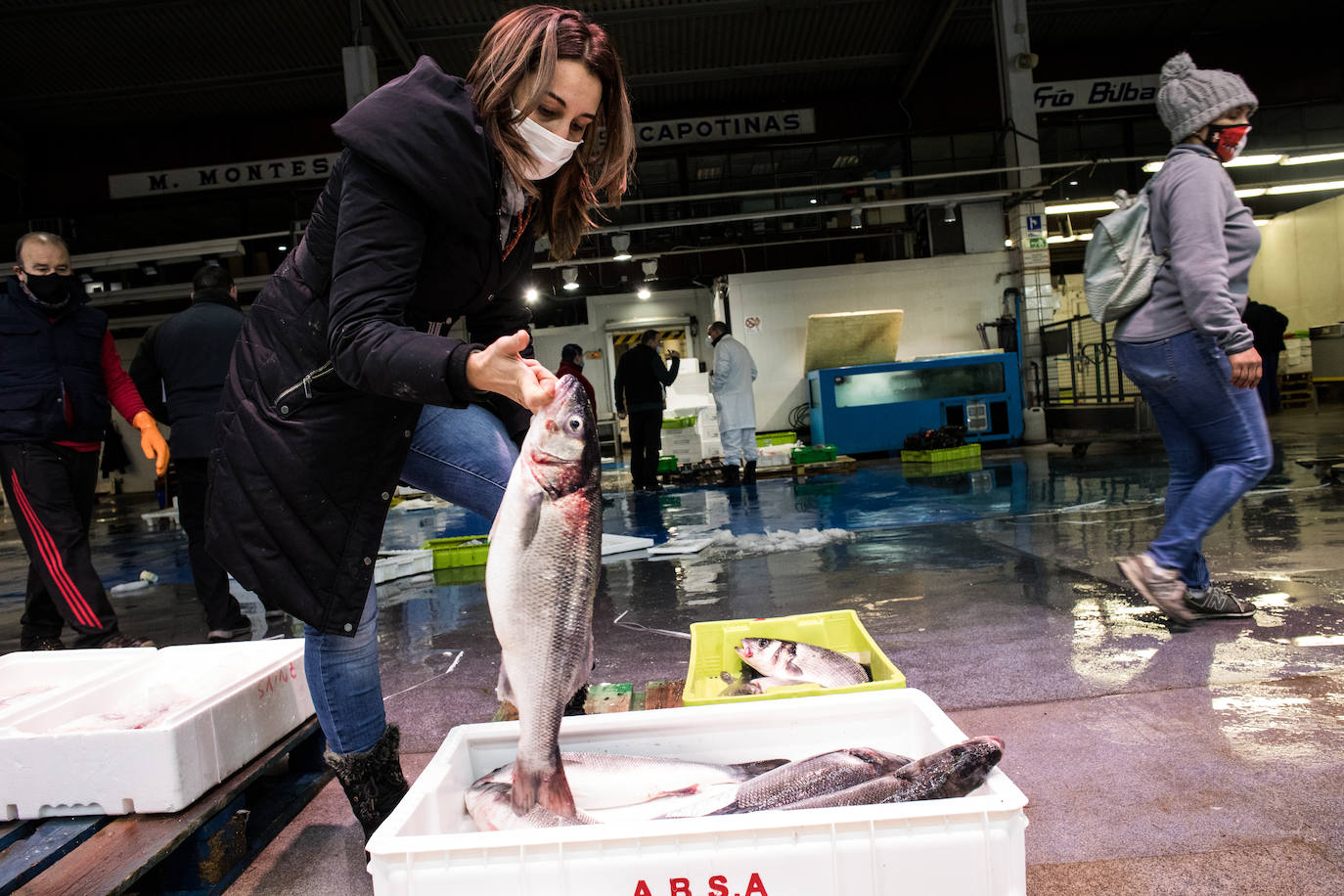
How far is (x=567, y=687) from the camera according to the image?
1.33 meters

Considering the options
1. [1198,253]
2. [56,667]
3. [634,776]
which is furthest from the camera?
[1198,253]

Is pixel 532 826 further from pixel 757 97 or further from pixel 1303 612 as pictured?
pixel 757 97

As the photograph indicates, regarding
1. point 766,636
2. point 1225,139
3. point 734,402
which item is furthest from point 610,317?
point 766,636

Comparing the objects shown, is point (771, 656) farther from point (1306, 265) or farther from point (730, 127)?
point (1306, 265)

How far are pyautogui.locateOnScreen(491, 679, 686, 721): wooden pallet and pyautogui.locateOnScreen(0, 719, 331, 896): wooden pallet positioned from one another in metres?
0.63

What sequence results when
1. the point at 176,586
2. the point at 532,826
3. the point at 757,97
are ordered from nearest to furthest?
the point at 532,826 → the point at 176,586 → the point at 757,97

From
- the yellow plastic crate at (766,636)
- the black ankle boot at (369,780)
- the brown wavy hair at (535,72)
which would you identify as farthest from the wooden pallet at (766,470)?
the brown wavy hair at (535,72)

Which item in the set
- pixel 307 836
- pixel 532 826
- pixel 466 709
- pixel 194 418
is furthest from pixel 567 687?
pixel 194 418

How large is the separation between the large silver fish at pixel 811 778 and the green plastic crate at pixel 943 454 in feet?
30.8

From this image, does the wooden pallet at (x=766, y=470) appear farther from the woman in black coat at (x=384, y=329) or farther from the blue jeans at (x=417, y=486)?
the woman in black coat at (x=384, y=329)

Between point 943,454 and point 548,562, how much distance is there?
978cm

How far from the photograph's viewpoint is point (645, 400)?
1012cm

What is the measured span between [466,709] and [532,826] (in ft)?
5.19

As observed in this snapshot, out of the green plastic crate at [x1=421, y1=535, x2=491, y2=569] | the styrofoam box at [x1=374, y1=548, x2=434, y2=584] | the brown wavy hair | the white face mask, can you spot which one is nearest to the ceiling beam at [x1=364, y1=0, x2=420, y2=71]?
the green plastic crate at [x1=421, y1=535, x2=491, y2=569]
